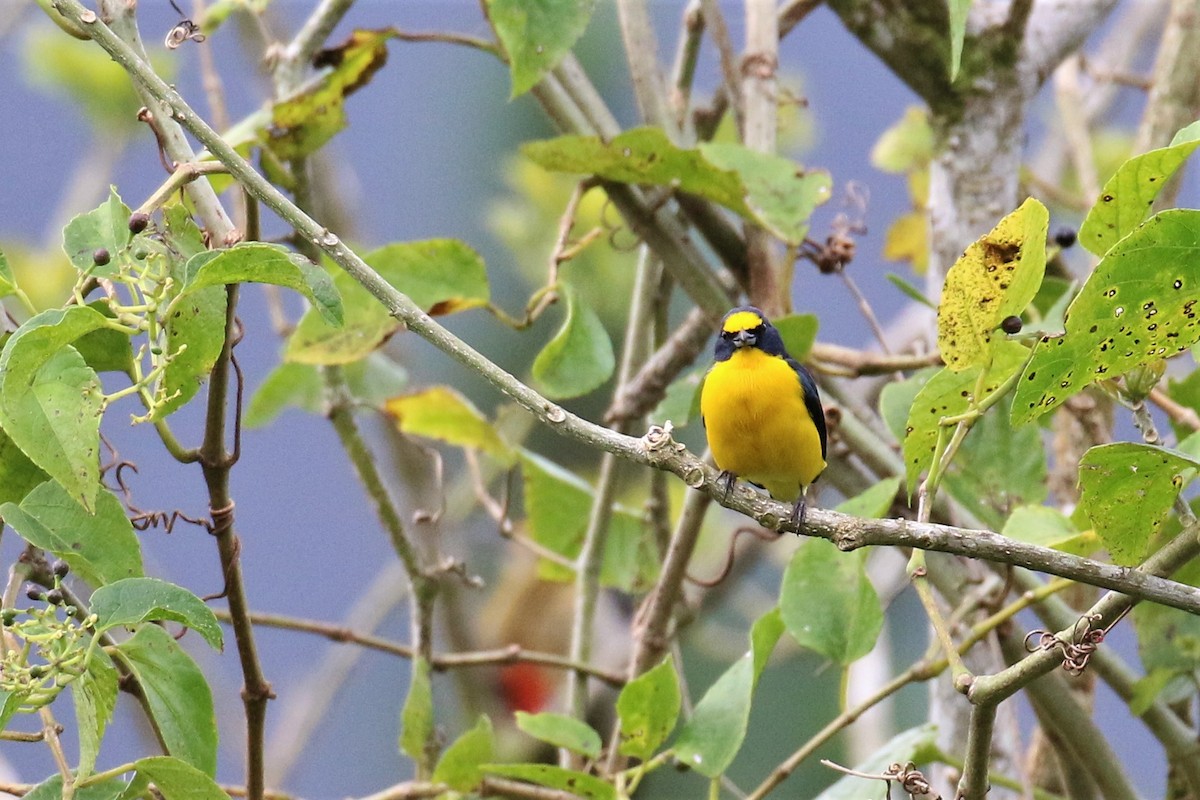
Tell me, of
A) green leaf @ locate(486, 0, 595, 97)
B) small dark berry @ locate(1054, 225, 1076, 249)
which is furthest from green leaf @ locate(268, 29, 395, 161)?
small dark berry @ locate(1054, 225, 1076, 249)

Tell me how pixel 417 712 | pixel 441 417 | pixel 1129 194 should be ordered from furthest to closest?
1. pixel 441 417
2. pixel 417 712
3. pixel 1129 194

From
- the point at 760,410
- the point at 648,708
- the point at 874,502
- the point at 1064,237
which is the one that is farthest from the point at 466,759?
the point at 1064,237

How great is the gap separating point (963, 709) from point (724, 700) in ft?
1.87

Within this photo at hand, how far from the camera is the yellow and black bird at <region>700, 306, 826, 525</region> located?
190 centimetres

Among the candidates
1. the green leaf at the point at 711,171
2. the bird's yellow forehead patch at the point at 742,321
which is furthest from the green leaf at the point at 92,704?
the bird's yellow forehead patch at the point at 742,321

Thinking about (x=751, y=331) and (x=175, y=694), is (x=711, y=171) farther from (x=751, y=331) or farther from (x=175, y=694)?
(x=175, y=694)

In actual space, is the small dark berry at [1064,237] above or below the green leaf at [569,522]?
above

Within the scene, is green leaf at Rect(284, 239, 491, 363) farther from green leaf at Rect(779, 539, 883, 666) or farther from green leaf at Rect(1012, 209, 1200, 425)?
green leaf at Rect(1012, 209, 1200, 425)

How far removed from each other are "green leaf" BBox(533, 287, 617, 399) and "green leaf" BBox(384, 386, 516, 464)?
37cm

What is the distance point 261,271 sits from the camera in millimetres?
967

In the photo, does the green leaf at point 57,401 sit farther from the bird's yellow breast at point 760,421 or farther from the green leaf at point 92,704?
the bird's yellow breast at point 760,421

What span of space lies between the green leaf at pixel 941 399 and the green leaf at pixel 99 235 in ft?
2.26

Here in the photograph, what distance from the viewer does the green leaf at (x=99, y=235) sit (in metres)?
1.01

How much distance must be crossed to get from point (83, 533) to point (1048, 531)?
3.18 ft
